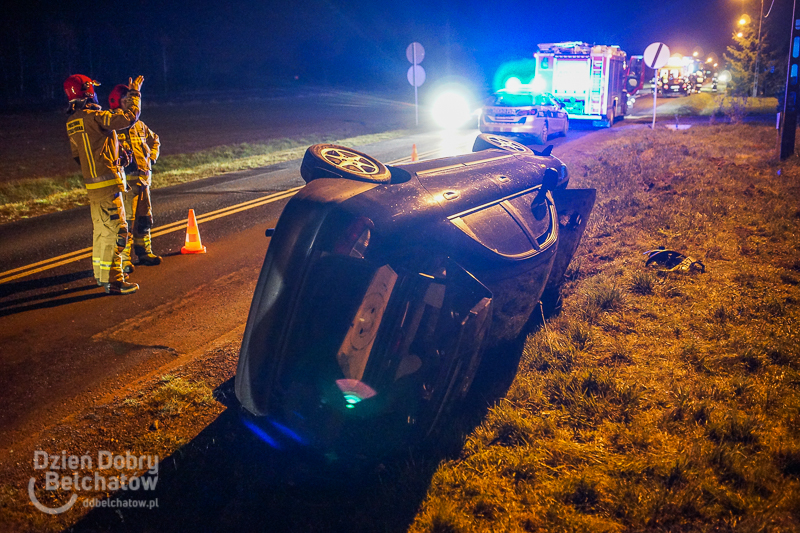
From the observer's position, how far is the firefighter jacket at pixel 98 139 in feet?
18.4

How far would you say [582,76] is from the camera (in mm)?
23406

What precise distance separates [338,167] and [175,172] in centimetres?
1250

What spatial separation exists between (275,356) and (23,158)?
62.3 feet

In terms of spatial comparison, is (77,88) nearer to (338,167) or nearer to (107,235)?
(107,235)

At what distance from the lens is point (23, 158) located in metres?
17.6

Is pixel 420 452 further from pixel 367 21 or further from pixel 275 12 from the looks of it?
pixel 367 21

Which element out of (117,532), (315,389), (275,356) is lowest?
(117,532)

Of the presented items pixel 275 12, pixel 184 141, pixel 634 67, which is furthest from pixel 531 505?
pixel 275 12

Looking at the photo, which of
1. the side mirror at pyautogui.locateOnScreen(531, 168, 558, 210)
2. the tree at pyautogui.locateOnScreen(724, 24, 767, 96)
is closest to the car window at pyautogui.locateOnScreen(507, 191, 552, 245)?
the side mirror at pyautogui.locateOnScreen(531, 168, 558, 210)

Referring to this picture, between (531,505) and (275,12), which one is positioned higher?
(275,12)

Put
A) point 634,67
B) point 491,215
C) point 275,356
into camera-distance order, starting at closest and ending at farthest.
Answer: point 275,356
point 491,215
point 634,67

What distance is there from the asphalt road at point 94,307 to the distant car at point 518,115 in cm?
989

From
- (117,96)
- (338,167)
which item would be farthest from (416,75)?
(338,167)

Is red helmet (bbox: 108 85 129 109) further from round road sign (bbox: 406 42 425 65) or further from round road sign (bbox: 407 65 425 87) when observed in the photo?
round road sign (bbox: 407 65 425 87)
